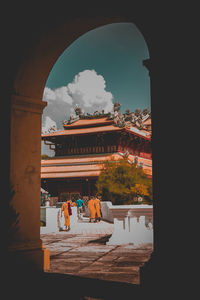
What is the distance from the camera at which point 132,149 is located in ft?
108

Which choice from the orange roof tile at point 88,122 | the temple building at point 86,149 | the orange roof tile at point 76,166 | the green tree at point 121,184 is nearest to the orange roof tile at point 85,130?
the temple building at point 86,149

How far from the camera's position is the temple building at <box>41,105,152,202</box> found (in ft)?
95.8

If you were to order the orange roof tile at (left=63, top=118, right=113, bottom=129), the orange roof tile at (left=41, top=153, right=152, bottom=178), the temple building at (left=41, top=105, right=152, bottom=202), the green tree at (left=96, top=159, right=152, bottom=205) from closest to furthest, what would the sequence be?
1. the green tree at (left=96, top=159, right=152, bottom=205)
2. the orange roof tile at (left=41, top=153, right=152, bottom=178)
3. the temple building at (left=41, top=105, right=152, bottom=202)
4. the orange roof tile at (left=63, top=118, right=113, bottom=129)
